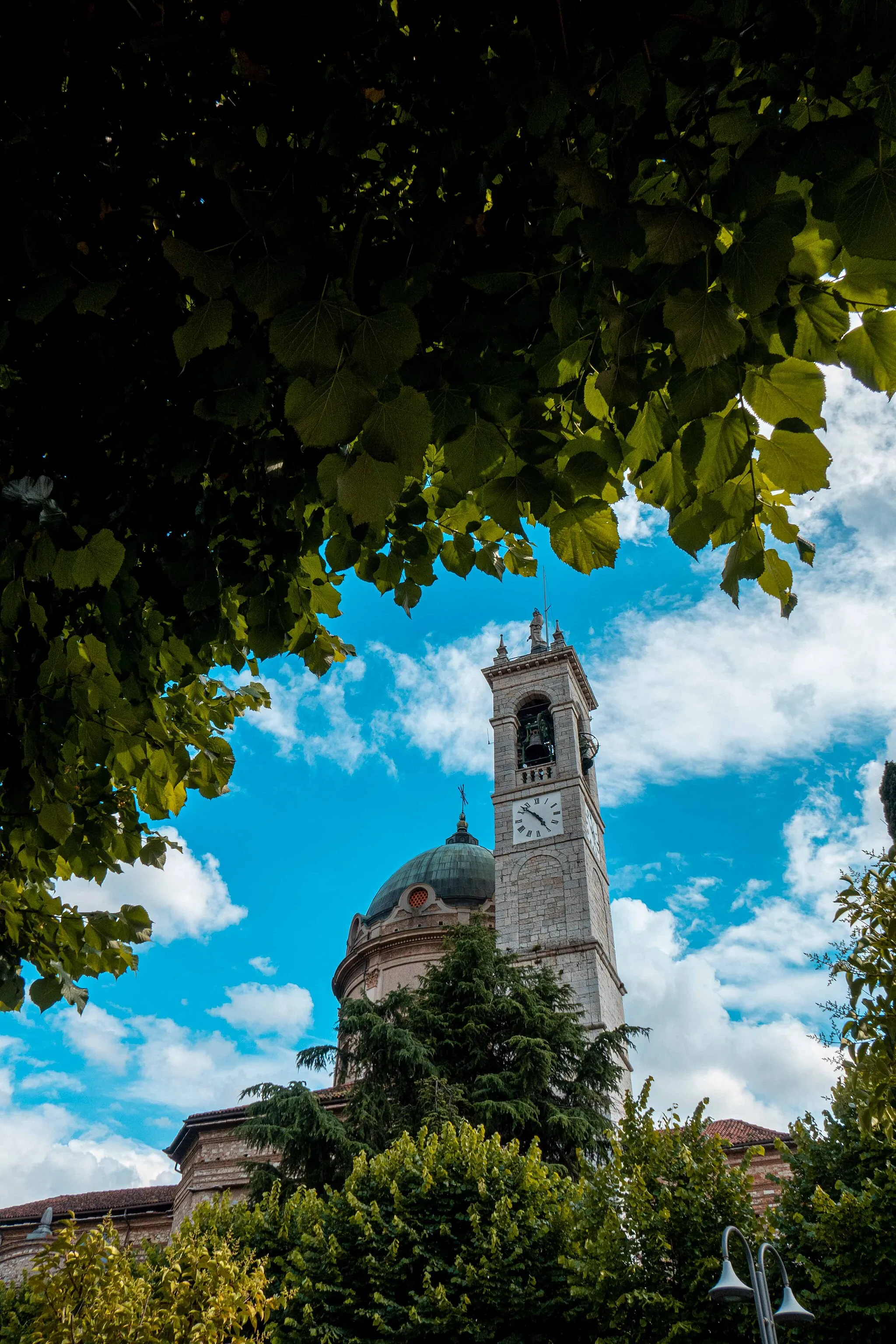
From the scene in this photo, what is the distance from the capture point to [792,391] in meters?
2.27

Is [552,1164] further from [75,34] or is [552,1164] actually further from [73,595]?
[75,34]

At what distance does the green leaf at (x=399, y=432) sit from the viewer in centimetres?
209

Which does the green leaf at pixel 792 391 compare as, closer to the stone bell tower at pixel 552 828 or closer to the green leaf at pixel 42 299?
the green leaf at pixel 42 299

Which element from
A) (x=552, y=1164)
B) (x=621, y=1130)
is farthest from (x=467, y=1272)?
(x=552, y=1164)

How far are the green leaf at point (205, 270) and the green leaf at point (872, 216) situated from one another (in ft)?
4.37

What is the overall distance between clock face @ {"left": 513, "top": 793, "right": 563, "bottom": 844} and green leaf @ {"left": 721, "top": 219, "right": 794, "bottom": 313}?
27.8m

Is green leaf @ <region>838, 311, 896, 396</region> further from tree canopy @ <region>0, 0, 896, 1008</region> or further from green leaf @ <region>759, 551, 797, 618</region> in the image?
green leaf @ <region>759, 551, 797, 618</region>

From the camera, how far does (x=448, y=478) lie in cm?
365

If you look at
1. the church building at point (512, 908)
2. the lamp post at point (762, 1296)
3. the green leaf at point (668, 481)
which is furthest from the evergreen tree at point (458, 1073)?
the green leaf at point (668, 481)

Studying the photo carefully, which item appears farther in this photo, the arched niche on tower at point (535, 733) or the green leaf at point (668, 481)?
the arched niche on tower at point (535, 733)

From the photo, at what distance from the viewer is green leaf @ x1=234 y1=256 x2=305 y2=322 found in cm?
218

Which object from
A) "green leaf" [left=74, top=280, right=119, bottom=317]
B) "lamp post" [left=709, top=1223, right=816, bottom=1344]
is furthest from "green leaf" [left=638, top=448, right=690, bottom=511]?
"lamp post" [left=709, top=1223, right=816, bottom=1344]

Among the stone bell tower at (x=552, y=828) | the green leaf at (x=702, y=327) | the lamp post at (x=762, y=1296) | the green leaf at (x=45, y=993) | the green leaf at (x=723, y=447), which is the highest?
the stone bell tower at (x=552, y=828)

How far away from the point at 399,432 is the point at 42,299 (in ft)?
3.74
